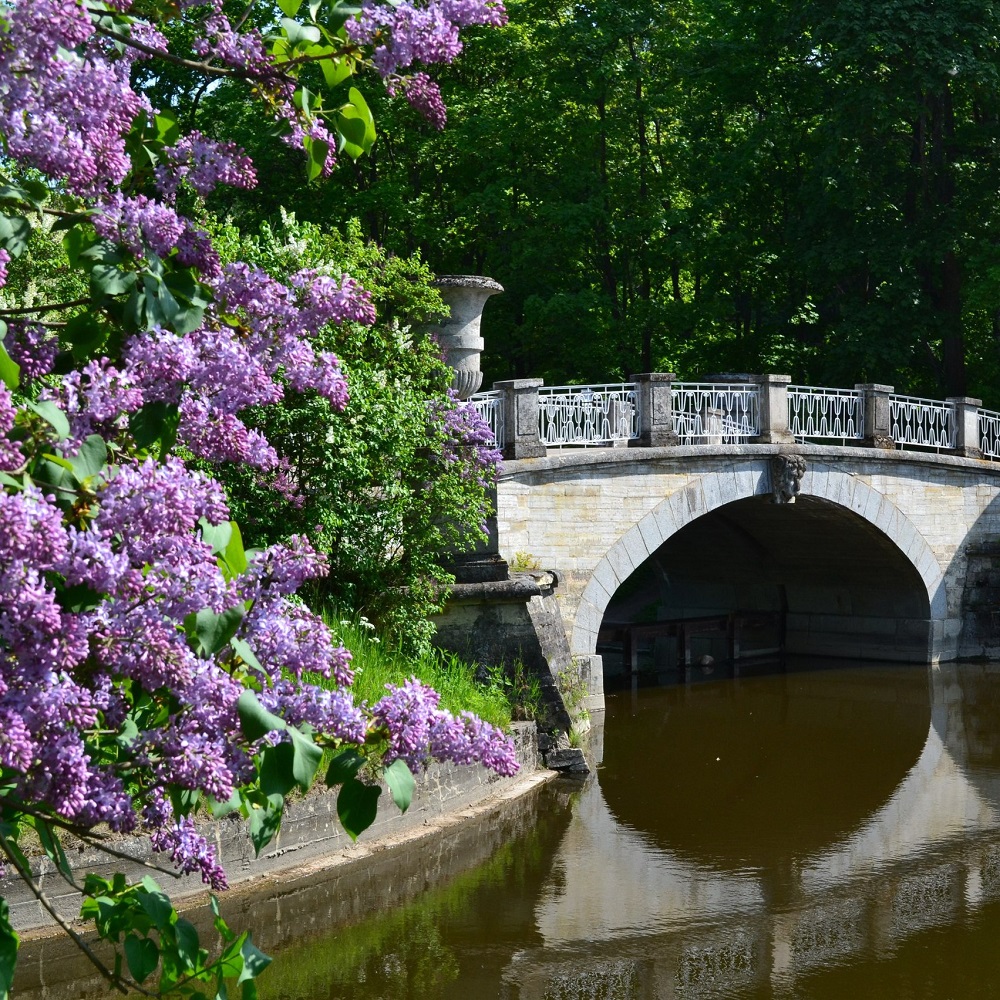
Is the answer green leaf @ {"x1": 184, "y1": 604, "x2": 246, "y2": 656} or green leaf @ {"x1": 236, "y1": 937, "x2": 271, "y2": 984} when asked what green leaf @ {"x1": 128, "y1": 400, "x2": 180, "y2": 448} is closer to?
green leaf @ {"x1": 184, "y1": 604, "x2": 246, "y2": 656}

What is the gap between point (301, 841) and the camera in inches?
350

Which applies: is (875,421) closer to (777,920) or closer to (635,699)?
(635,699)

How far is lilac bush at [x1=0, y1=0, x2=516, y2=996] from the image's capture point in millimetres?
2268

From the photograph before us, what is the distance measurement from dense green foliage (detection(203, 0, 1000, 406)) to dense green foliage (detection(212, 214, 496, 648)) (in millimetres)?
10524

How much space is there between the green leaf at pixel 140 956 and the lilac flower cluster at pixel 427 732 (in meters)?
0.53

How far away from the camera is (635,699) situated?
16750mm

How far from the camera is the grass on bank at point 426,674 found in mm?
9867

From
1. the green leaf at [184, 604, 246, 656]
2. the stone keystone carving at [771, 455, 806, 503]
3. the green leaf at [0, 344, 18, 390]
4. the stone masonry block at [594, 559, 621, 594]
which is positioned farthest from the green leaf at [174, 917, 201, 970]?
the stone keystone carving at [771, 455, 806, 503]

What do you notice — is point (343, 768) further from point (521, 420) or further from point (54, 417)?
point (521, 420)

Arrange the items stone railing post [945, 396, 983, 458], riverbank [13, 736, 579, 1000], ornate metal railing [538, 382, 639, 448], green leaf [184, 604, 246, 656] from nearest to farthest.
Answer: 1. green leaf [184, 604, 246, 656]
2. riverbank [13, 736, 579, 1000]
3. ornate metal railing [538, 382, 639, 448]
4. stone railing post [945, 396, 983, 458]

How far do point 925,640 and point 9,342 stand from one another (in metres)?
17.9

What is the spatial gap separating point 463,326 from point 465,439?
140 cm

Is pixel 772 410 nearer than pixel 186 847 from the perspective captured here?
No

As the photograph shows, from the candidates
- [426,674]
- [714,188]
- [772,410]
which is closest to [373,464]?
[426,674]
